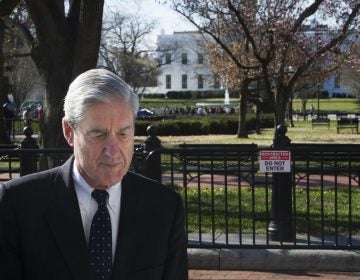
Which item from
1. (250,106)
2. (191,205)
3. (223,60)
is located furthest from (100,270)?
(250,106)

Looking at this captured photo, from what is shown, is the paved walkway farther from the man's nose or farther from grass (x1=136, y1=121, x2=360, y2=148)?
grass (x1=136, y1=121, x2=360, y2=148)

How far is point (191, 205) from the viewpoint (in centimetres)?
1063

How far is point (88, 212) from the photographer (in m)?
2.09

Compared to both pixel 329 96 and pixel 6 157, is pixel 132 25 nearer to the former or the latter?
pixel 6 157

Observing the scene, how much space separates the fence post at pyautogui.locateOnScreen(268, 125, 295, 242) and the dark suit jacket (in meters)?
5.42

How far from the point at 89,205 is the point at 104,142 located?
21cm

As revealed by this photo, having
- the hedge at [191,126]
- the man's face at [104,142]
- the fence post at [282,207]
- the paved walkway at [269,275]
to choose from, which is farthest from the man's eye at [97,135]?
the hedge at [191,126]

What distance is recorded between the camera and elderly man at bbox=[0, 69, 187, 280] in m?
2.02

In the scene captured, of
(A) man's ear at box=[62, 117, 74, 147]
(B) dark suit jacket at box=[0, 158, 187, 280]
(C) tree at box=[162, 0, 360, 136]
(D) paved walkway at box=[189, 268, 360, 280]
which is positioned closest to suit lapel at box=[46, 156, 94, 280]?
(B) dark suit jacket at box=[0, 158, 187, 280]

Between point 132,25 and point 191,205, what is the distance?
49.7 metres

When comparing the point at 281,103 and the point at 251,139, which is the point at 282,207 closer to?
the point at 281,103

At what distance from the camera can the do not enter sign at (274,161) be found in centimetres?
718

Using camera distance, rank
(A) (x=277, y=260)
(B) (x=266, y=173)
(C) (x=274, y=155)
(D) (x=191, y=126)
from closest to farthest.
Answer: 1. (A) (x=277, y=260)
2. (C) (x=274, y=155)
3. (B) (x=266, y=173)
4. (D) (x=191, y=126)

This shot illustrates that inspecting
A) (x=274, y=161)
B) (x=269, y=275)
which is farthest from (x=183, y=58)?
(x=269, y=275)
